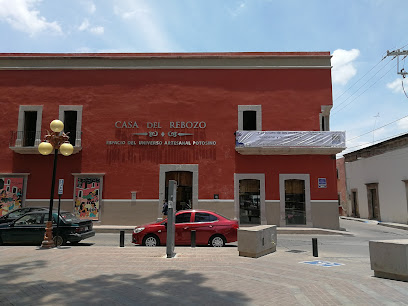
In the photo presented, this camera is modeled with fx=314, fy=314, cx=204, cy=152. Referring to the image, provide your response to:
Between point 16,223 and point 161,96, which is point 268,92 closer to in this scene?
point 161,96

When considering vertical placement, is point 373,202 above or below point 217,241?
above

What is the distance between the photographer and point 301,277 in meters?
7.28

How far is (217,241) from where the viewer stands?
1211 cm

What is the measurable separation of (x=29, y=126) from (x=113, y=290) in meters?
17.9

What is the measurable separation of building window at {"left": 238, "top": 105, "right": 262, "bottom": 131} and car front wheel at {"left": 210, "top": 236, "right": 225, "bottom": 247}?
9.10 m

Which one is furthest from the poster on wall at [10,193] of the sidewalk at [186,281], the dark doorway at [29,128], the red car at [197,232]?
the red car at [197,232]

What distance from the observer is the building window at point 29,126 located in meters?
19.7

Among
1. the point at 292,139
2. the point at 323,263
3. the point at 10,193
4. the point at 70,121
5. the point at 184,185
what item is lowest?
the point at 323,263

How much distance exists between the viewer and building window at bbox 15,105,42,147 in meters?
19.7

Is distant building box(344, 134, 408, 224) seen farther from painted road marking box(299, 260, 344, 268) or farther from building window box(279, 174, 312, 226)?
painted road marking box(299, 260, 344, 268)

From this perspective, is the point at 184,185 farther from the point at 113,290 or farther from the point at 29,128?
the point at 113,290

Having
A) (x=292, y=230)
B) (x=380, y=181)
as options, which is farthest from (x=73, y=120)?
(x=380, y=181)

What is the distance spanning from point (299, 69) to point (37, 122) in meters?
17.1

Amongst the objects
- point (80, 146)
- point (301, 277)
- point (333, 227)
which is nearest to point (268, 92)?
point (333, 227)
